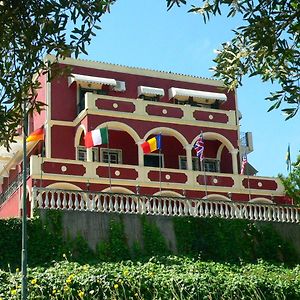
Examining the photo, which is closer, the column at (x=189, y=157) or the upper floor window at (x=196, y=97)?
the column at (x=189, y=157)

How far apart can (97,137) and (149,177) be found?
142 inches

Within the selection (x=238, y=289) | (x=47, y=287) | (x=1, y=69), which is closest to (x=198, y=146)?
(x=238, y=289)

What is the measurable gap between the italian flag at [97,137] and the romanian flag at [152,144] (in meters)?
Result: 2.52

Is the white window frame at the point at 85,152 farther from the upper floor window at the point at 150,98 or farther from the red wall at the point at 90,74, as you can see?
the upper floor window at the point at 150,98

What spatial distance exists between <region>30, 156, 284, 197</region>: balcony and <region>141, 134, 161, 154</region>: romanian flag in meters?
0.93

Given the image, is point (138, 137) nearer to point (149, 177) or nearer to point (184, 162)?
point (149, 177)

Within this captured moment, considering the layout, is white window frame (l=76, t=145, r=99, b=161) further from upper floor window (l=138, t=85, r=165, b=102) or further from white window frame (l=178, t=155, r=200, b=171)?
white window frame (l=178, t=155, r=200, b=171)

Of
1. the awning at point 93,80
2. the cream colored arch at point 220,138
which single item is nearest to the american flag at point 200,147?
the cream colored arch at point 220,138

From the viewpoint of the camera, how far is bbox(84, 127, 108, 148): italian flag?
92.8 ft

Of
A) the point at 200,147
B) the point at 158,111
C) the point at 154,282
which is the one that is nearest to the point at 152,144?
the point at 200,147

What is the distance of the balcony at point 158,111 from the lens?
3127 centimetres

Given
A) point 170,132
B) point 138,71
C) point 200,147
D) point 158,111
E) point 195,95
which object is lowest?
point 200,147

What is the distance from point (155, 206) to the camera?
22.6 meters

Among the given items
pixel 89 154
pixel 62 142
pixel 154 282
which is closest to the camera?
pixel 154 282
